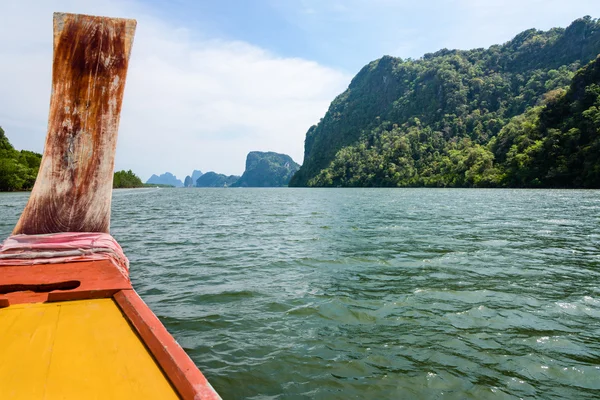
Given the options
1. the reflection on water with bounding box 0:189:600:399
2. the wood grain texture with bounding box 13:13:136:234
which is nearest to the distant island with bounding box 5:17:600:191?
the reflection on water with bounding box 0:189:600:399

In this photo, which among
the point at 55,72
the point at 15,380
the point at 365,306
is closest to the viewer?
the point at 15,380

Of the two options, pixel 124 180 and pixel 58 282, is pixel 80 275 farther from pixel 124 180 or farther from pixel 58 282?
pixel 124 180

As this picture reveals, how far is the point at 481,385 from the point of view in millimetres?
4273

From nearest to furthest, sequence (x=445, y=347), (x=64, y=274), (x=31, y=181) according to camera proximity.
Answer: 1. (x=64, y=274)
2. (x=445, y=347)
3. (x=31, y=181)

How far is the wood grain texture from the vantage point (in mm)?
3920

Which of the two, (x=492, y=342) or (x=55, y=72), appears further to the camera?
(x=492, y=342)

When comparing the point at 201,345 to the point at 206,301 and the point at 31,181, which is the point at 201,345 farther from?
the point at 31,181

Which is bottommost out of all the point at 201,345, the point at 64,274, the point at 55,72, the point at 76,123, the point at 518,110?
the point at 201,345

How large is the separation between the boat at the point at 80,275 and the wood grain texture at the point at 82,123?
0.03ft

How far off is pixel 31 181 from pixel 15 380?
98907 mm

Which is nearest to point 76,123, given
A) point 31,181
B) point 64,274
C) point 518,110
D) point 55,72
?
point 55,72

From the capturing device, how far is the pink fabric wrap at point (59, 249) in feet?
10.0

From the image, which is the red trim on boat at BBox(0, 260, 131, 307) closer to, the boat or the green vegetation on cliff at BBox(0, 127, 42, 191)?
the boat

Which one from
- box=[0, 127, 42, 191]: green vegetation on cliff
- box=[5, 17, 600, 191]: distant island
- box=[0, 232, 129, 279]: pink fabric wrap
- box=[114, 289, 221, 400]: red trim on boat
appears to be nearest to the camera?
box=[114, 289, 221, 400]: red trim on boat
